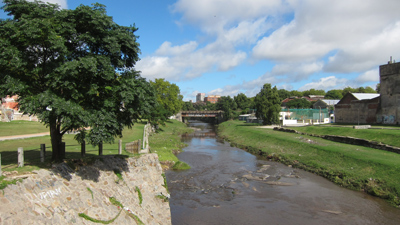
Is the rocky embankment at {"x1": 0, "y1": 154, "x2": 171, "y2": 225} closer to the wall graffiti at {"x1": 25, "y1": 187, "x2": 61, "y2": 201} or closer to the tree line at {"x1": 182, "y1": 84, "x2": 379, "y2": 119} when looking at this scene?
the wall graffiti at {"x1": 25, "y1": 187, "x2": 61, "y2": 201}

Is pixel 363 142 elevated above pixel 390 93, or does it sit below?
below

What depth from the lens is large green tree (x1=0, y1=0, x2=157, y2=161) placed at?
37.1 ft

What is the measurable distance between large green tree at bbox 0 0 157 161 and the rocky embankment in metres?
2.04

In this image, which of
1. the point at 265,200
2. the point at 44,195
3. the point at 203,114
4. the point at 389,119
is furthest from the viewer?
the point at 203,114

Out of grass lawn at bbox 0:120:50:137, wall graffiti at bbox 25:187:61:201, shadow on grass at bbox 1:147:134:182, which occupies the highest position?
grass lawn at bbox 0:120:50:137

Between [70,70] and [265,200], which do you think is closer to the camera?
[70,70]

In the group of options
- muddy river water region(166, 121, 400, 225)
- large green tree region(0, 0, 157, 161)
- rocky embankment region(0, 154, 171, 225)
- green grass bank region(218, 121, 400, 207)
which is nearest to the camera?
rocky embankment region(0, 154, 171, 225)

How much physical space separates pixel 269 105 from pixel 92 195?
2380 inches

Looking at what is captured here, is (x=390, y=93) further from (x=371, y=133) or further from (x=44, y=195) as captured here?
(x=44, y=195)

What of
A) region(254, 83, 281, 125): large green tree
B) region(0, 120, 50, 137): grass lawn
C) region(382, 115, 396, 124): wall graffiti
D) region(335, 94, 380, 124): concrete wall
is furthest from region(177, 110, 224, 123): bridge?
region(0, 120, 50, 137): grass lawn

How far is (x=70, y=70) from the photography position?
11680 mm

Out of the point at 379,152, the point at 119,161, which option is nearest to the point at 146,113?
the point at 119,161

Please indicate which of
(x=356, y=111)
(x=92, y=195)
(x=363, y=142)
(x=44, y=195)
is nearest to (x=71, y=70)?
(x=44, y=195)

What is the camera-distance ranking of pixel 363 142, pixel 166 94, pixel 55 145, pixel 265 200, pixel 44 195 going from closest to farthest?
pixel 44 195 → pixel 55 145 → pixel 265 200 → pixel 363 142 → pixel 166 94
